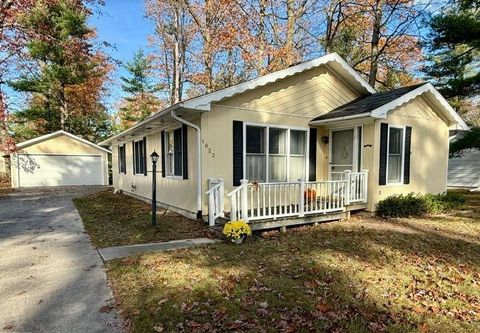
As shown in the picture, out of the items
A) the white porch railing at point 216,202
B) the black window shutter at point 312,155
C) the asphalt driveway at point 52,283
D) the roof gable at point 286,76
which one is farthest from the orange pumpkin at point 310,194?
the asphalt driveway at point 52,283

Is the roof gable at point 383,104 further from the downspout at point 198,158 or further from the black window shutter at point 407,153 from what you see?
the downspout at point 198,158

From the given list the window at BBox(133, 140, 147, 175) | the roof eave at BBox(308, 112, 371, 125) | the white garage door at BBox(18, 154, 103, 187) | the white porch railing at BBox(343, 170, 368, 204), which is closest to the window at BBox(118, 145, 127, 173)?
the window at BBox(133, 140, 147, 175)

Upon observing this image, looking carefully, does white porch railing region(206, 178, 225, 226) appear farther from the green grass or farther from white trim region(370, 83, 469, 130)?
white trim region(370, 83, 469, 130)

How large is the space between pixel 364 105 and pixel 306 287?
6.54 m

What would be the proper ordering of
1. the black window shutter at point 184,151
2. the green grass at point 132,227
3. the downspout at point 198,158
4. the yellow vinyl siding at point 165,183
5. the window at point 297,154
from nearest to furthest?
the green grass at point 132,227 < the downspout at point 198,158 < the yellow vinyl siding at point 165,183 < the black window shutter at point 184,151 < the window at point 297,154

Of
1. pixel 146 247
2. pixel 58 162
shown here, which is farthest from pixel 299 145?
pixel 58 162

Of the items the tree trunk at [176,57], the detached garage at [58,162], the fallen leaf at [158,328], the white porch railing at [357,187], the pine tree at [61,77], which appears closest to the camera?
the fallen leaf at [158,328]

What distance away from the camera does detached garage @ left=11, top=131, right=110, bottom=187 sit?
20688 millimetres

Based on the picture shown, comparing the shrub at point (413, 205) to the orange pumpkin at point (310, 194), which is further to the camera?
the shrub at point (413, 205)

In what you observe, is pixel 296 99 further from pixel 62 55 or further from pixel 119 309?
pixel 62 55

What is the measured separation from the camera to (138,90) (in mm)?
31797

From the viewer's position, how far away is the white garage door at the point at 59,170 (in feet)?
68.5

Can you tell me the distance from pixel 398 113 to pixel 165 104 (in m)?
24.8

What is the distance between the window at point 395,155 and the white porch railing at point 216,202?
17.1ft
